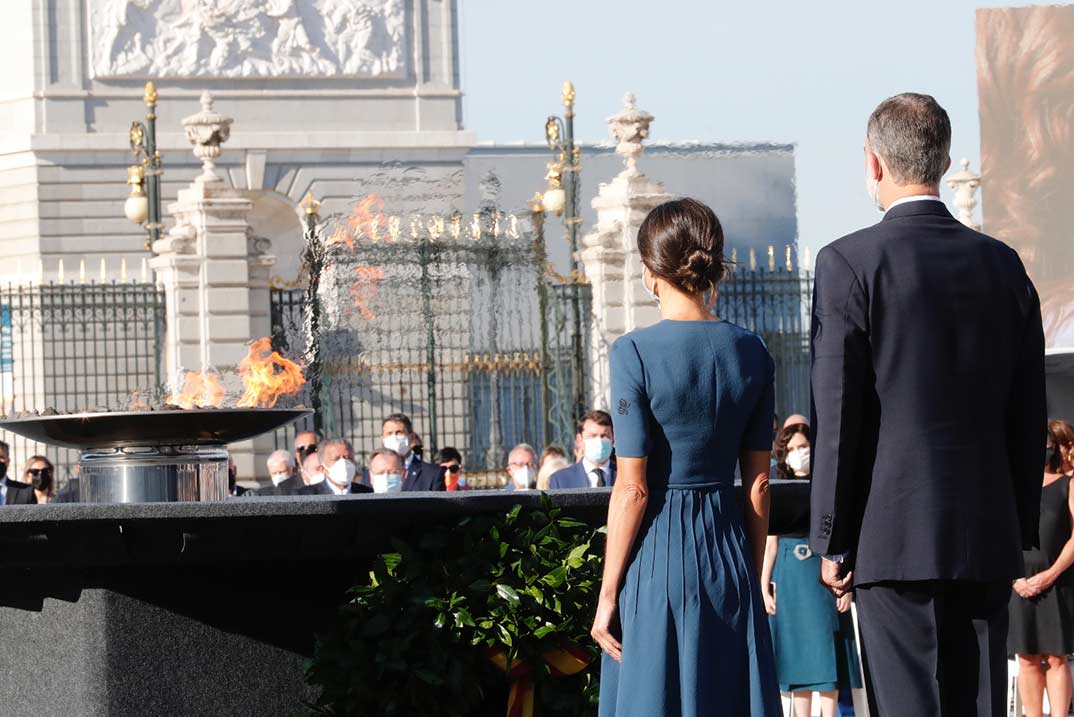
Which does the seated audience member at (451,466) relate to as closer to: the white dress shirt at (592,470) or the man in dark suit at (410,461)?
the man in dark suit at (410,461)

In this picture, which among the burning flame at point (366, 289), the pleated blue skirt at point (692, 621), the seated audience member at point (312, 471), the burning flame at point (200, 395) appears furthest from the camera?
the burning flame at point (366, 289)

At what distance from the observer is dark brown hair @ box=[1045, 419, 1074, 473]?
10555 mm

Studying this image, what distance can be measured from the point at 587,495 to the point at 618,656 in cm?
116

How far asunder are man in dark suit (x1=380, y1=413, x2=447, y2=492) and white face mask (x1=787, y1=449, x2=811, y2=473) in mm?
3573

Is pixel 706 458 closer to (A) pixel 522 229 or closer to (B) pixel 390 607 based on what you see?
(B) pixel 390 607

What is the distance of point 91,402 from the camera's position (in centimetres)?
2711

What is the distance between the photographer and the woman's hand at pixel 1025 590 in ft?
33.8

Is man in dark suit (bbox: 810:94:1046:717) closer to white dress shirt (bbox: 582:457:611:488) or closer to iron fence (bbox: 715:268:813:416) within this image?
white dress shirt (bbox: 582:457:611:488)

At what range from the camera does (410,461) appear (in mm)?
15078

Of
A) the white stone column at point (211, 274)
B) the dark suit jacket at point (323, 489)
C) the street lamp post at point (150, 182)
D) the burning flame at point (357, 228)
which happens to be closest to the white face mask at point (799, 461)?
the dark suit jacket at point (323, 489)

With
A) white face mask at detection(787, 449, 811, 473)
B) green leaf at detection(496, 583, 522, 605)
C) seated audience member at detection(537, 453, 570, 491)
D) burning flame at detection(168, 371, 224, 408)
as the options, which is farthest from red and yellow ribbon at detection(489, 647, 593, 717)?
seated audience member at detection(537, 453, 570, 491)

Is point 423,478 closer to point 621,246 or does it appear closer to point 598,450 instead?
point 598,450

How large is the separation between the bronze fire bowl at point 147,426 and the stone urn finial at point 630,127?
48.6 feet

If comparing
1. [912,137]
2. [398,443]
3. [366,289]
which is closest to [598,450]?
[398,443]
